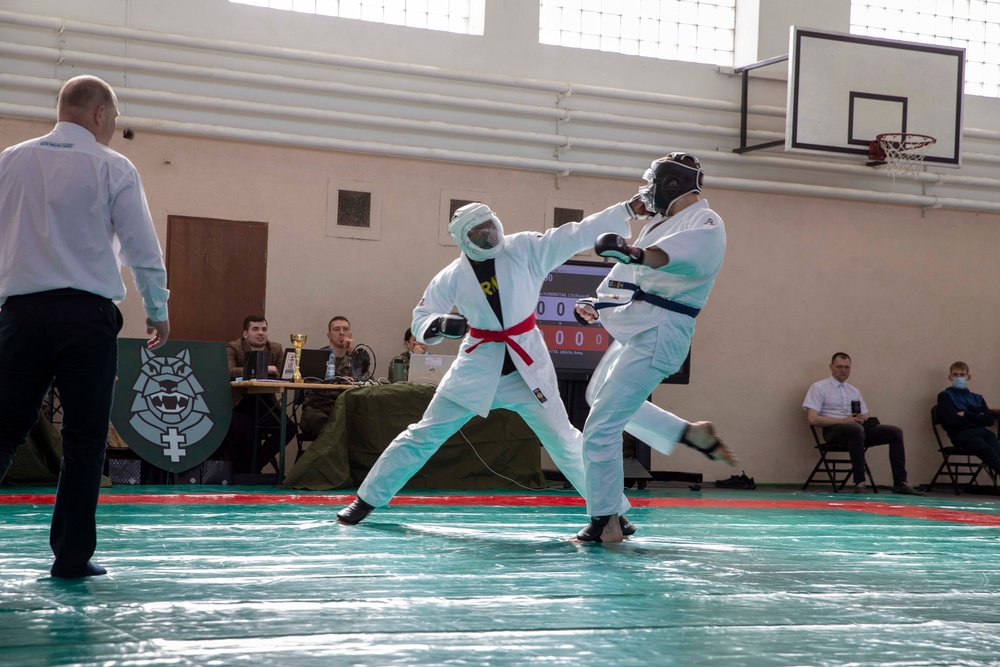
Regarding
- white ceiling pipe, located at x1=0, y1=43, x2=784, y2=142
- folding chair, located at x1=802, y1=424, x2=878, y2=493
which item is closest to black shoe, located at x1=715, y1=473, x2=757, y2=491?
folding chair, located at x1=802, y1=424, x2=878, y2=493

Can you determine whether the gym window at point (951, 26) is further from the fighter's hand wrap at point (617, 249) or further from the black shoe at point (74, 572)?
the black shoe at point (74, 572)

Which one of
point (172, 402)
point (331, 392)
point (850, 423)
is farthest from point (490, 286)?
point (850, 423)

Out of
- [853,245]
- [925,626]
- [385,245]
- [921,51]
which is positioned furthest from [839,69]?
[925,626]

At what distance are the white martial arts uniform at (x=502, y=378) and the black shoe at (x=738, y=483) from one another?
5323 millimetres

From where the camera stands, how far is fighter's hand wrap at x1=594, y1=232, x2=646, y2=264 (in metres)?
3.54

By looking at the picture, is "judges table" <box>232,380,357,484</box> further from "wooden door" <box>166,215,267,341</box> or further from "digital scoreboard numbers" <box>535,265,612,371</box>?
"digital scoreboard numbers" <box>535,265,612,371</box>

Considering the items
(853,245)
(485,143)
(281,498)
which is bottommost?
(281,498)

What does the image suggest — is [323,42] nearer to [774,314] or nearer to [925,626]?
[774,314]

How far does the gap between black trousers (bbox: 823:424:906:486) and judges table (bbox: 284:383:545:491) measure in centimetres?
312

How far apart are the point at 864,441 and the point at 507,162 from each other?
4111 mm

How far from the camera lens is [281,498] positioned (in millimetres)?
6160

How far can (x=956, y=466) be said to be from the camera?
9984 mm

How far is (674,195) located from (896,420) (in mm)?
7223

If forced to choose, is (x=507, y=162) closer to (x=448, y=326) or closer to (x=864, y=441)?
(x=864, y=441)
